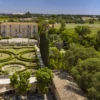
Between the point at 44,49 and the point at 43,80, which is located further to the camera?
the point at 44,49

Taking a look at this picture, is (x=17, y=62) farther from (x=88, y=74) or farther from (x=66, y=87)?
(x=88, y=74)

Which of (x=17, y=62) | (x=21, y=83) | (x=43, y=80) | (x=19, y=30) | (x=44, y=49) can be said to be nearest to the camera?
(x=21, y=83)

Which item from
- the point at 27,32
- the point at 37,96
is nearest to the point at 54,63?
the point at 37,96

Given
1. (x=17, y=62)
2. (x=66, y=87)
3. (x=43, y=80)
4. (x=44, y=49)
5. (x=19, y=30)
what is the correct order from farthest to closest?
(x=19, y=30) → (x=44, y=49) → (x=17, y=62) → (x=43, y=80) → (x=66, y=87)

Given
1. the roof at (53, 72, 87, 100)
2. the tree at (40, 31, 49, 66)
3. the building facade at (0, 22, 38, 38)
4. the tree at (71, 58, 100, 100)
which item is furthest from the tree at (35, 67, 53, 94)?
the building facade at (0, 22, 38, 38)

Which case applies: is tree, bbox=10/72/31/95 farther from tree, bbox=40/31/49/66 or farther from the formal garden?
tree, bbox=40/31/49/66

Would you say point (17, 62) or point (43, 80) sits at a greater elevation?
point (43, 80)

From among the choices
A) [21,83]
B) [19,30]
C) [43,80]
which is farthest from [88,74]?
[19,30]

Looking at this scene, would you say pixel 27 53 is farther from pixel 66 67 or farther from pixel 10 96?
pixel 10 96
